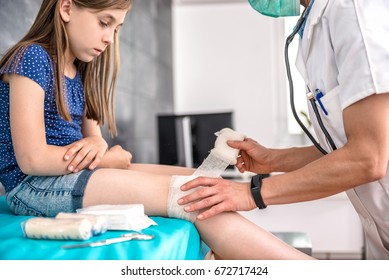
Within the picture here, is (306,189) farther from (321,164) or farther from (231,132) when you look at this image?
(231,132)

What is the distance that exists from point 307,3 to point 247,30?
283 cm

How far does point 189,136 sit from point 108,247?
2160mm

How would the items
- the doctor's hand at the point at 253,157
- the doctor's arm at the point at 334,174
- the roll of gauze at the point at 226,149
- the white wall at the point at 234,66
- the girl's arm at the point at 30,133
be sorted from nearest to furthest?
the doctor's arm at the point at 334,174 < the girl's arm at the point at 30,133 < the roll of gauze at the point at 226,149 < the doctor's hand at the point at 253,157 < the white wall at the point at 234,66

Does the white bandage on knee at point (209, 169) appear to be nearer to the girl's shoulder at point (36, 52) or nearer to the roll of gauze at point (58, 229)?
the roll of gauze at point (58, 229)

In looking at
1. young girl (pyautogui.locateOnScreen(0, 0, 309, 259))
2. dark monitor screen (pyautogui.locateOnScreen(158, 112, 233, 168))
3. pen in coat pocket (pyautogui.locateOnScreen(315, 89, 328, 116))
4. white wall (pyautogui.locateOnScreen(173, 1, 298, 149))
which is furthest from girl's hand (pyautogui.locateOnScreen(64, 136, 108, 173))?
white wall (pyautogui.locateOnScreen(173, 1, 298, 149))

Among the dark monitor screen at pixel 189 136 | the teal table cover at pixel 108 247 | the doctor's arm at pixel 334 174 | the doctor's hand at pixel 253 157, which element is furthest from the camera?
the dark monitor screen at pixel 189 136

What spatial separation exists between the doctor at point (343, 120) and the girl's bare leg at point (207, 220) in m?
0.04

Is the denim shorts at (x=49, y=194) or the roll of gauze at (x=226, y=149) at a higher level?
the roll of gauze at (x=226, y=149)

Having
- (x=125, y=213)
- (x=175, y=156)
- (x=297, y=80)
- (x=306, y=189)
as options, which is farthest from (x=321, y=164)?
(x=297, y=80)

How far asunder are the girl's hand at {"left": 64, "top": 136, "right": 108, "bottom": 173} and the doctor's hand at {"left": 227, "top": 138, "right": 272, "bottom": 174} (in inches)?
13.8

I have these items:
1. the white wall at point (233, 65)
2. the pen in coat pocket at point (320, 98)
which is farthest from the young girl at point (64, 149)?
the white wall at point (233, 65)

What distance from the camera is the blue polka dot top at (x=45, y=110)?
1000 millimetres

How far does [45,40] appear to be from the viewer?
1.14 metres

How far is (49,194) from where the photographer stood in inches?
37.8
